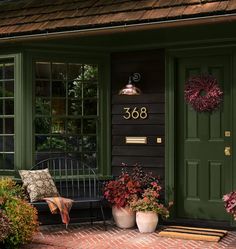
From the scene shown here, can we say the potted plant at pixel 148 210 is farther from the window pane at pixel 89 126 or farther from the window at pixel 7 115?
the window at pixel 7 115

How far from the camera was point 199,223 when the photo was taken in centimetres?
752

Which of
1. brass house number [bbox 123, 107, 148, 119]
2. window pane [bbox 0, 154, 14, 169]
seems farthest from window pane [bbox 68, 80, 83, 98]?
window pane [bbox 0, 154, 14, 169]

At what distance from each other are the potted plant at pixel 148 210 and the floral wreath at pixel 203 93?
1416 millimetres

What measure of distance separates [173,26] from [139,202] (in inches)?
95.3

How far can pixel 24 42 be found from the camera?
7645mm

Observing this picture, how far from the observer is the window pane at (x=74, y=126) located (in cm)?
809

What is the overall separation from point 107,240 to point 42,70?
281cm

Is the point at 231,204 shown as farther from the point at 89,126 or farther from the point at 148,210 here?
the point at 89,126

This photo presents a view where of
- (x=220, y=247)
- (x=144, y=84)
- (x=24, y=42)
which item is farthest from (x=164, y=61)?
(x=220, y=247)

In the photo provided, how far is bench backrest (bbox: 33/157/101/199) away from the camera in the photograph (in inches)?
309

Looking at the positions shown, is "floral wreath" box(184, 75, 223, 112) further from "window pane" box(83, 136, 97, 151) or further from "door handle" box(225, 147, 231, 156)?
"window pane" box(83, 136, 97, 151)

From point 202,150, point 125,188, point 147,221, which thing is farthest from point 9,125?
point 202,150

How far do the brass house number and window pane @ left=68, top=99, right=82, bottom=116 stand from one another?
2.38 ft

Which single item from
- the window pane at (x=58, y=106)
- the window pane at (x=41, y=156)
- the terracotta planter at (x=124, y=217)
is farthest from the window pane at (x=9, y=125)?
the terracotta planter at (x=124, y=217)
